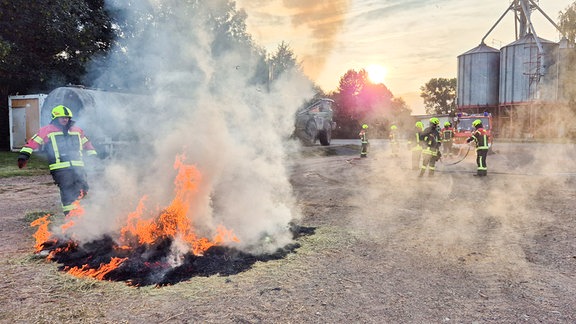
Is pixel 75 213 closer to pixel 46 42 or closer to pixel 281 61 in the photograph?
pixel 281 61

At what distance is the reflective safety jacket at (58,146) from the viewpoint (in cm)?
575

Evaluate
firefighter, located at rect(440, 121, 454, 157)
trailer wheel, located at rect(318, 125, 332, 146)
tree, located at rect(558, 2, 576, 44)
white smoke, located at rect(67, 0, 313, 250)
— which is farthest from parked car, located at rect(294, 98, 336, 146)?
tree, located at rect(558, 2, 576, 44)

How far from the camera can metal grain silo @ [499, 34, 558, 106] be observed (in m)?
30.8

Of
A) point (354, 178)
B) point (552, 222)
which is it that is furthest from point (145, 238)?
point (354, 178)

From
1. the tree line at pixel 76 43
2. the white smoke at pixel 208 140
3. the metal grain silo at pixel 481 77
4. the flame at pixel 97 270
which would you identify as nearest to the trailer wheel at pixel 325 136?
the tree line at pixel 76 43

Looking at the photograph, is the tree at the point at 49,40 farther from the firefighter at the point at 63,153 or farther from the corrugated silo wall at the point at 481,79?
the corrugated silo wall at the point at 481,79

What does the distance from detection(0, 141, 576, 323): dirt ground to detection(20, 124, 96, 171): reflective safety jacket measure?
126 cm

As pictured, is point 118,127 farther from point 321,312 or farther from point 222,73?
point 321,312

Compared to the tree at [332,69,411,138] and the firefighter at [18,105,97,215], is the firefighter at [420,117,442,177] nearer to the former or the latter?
the firefighter at [18,105,97,215]

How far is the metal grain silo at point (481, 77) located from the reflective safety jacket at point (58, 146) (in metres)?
35.7

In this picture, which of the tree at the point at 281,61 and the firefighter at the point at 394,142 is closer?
the tree at the point at 281,61

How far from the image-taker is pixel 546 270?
4410mm

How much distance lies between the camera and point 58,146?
19.1 feet

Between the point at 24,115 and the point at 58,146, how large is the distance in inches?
621
